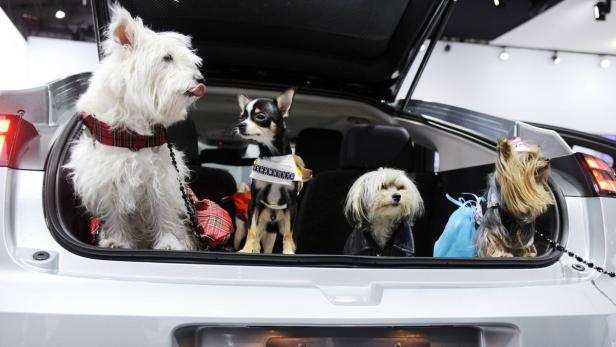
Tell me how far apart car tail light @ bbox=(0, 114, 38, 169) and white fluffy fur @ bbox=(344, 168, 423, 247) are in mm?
1449

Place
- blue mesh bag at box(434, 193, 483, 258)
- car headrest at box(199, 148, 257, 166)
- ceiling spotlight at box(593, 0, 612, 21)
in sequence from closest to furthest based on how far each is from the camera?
blue mesh bag at box(434, 193, 483, 258) → car headrest at box(199, 148, 257, 166) → ceiling spotlight at box(593, 0, 612, 21)

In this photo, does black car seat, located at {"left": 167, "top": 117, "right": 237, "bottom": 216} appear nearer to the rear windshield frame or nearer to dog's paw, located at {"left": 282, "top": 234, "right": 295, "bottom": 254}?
dog's paw, located at {"left": 282, "top": 234, "right": 295, "bottom": 254}

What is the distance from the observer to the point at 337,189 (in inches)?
111

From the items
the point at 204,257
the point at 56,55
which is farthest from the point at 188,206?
the point at 56,55

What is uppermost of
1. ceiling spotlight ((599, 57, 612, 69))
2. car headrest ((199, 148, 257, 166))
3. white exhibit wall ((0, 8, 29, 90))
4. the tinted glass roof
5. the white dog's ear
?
ceiling spotlight ((599, 57, 612, 69))

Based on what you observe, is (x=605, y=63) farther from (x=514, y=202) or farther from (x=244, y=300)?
(x=244, y=300)

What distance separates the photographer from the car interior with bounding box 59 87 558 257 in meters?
2.82

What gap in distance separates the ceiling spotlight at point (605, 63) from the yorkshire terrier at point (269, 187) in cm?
946

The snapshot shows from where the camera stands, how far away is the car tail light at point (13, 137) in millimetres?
1512

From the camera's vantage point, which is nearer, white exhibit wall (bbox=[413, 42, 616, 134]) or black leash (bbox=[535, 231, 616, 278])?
black leash (bbox=[535, 231, 616, 278])

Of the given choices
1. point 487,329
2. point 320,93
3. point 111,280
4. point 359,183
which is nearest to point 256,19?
point 320,93

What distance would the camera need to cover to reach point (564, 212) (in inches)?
78.0

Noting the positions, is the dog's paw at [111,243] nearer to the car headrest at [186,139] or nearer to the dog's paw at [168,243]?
the dog's paw at [168,243]

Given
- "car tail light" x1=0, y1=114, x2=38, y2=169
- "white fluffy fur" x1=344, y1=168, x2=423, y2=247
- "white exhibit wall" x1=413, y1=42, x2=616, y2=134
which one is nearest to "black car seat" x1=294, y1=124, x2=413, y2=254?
"white fluffy fur" x1=344, y1=168, x2=423, y2=247
